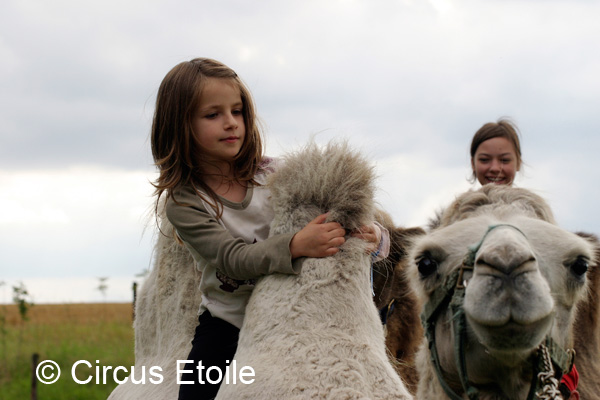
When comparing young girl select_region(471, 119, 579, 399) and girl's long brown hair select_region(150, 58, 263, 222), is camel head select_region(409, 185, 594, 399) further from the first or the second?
young girl select_region(471, 119, 579, 399)

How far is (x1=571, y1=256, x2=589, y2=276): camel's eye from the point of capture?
3.03 m

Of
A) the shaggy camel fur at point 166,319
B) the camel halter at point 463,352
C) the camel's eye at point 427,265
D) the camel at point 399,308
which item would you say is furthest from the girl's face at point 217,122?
the camel at point 399,308

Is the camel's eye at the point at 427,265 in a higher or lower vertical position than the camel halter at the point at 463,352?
higher

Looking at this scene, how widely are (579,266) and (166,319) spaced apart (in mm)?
2041

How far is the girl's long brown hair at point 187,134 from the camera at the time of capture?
3.30 meters

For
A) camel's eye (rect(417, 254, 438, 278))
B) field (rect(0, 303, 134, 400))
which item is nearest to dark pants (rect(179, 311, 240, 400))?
camel's eye (rect(417, 254, 438, 278))

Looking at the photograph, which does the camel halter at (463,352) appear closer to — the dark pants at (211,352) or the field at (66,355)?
the dark pants at (211,352)

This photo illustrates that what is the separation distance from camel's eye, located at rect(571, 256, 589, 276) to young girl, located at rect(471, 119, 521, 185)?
2.31m

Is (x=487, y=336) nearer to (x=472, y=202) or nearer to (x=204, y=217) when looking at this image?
(x=472, y=202)

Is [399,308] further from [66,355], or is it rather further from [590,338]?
[66,355]

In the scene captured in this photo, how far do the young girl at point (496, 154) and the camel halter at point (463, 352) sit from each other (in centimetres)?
234

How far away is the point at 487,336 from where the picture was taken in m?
2.74

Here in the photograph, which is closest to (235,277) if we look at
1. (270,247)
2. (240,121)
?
(270,247)

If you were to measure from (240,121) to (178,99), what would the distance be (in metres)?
0.31
